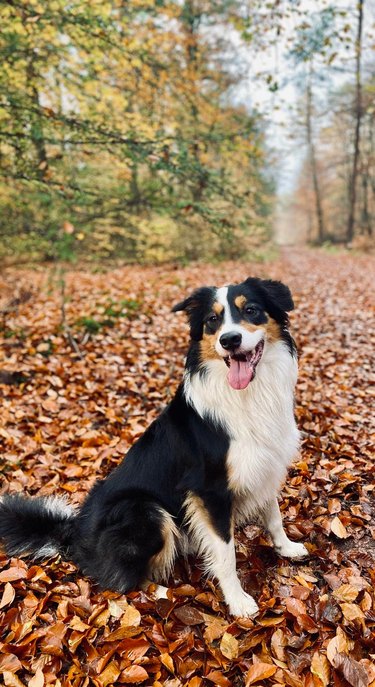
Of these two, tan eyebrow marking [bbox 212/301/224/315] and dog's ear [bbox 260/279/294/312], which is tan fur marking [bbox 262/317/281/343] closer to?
dog's ear [bbox 260/279/294/312]

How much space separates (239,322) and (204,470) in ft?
3.32

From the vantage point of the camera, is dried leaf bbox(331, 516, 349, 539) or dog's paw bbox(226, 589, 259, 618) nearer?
dog's paw bbox(226, 589, 259, 618)

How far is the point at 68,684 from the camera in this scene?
2.26m

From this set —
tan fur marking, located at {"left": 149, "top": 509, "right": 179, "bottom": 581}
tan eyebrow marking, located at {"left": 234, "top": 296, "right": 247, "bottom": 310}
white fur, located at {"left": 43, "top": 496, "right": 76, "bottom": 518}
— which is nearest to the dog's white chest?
tan eyebrow marking, located at {"left": 234, "top": 296, "right": 247, "bottom": 310}

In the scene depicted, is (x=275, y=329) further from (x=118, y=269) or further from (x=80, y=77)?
(x=118, y=269)

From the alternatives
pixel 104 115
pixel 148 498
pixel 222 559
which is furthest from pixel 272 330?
pixel 104 115

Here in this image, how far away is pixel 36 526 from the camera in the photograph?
2906mm

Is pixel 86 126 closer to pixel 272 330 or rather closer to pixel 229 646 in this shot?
pixel 272 330

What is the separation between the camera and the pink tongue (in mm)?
2594

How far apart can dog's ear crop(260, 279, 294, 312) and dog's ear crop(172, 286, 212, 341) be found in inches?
16.1

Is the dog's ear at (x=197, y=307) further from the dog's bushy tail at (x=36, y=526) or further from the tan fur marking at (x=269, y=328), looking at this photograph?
the dog's bushy tail at (x=36, y=526)

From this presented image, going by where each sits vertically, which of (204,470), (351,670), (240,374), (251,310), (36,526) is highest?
(251,310)

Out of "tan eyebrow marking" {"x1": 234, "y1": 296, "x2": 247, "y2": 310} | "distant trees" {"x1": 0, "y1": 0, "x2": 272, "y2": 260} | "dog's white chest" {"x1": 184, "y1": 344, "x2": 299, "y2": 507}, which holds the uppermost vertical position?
"distant trees" {"x1": 0, "y1": 0, "x2": 272, "y2": 260}

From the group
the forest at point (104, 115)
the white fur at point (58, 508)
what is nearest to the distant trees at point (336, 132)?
the forest at point (104, 115)
